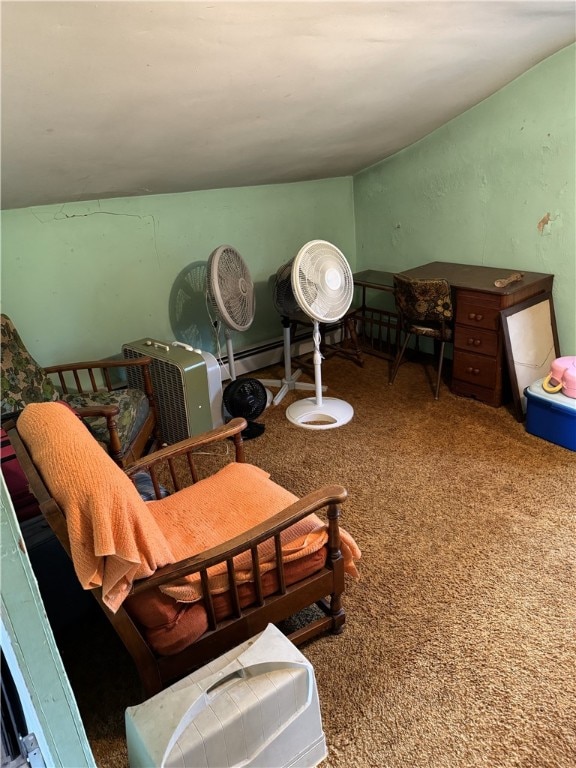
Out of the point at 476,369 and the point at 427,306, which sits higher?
the point at 427,306

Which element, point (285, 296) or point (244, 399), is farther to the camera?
point (285, 296)

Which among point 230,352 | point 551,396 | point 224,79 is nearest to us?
point 224,79

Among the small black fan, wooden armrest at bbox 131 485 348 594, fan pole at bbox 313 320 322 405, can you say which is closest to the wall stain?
fan pole at bbox 313 320 322 405

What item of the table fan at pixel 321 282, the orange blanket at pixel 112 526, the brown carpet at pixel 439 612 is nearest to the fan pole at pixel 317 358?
the table fan at pixel 321 282

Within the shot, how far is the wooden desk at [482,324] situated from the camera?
2.91m

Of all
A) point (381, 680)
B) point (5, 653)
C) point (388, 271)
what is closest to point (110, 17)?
point (5, 653)

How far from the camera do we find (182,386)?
2598mm

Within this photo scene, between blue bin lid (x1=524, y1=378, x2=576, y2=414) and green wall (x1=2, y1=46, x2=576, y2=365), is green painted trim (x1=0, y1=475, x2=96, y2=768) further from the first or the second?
blue bin lid (x1=524, y1=378, x2=576, y2=414)

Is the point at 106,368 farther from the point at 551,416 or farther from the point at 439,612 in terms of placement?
the point at 551,416

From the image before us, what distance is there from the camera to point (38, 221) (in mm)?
2732

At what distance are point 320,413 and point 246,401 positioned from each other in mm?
455

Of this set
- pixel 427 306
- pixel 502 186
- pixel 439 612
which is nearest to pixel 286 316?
pixel 427 306

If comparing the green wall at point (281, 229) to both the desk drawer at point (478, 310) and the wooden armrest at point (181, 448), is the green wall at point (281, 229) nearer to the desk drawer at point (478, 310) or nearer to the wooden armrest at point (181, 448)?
the desk drawer at point (478, 310)

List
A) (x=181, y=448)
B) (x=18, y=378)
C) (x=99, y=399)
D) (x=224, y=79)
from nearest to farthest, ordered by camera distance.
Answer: (x=181, y=448)
(x=224, y=79)
(x=18, y=378)
(x=99, y=399)
